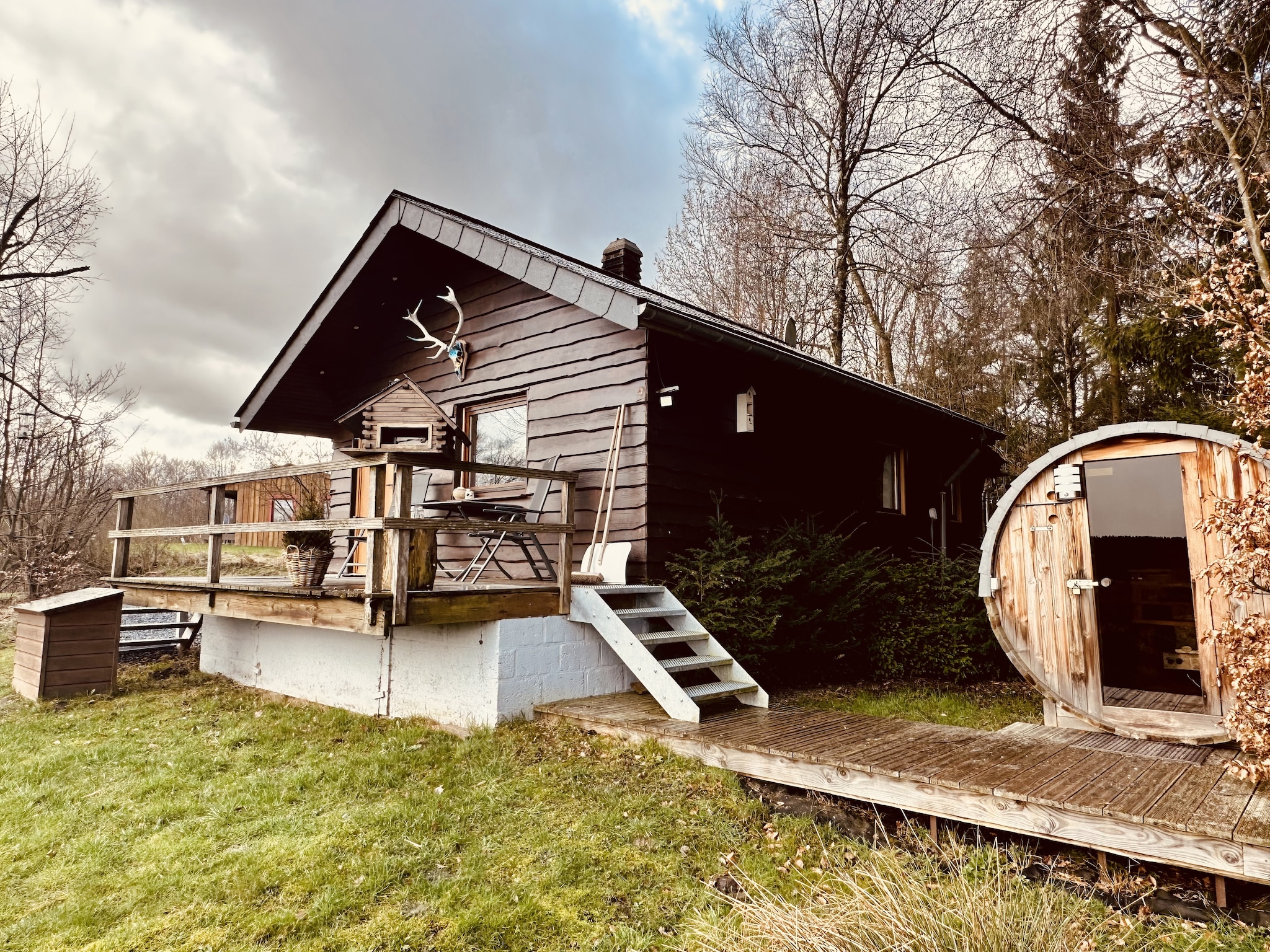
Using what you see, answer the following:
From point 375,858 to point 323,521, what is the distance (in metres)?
2.32

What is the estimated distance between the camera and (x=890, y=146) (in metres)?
13.2

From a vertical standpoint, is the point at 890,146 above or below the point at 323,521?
above

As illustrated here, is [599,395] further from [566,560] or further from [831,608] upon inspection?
[831,608]

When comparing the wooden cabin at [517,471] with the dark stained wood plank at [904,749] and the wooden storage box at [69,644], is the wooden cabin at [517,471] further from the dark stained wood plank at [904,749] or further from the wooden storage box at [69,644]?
the dark stained wood plank at [904,749]

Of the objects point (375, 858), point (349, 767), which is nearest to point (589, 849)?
point (375, 858)

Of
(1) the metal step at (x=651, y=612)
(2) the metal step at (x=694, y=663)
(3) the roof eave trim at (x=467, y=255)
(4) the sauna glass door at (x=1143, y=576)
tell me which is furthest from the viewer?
(4) the sauna glass door at (x=1143, y=576)

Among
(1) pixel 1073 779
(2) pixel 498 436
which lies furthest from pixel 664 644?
(1) pixel 1073 779

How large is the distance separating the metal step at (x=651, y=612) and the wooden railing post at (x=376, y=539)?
5.25 feet

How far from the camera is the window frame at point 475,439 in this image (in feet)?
22.9

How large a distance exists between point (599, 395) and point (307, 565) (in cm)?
264

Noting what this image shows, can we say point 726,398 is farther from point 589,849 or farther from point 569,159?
point 569,159

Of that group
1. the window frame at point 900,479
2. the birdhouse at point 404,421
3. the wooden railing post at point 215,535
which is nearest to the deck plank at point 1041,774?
the birdhouse at point 404,421

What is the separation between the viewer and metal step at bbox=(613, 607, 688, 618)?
5.25m

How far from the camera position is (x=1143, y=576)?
652 cm
